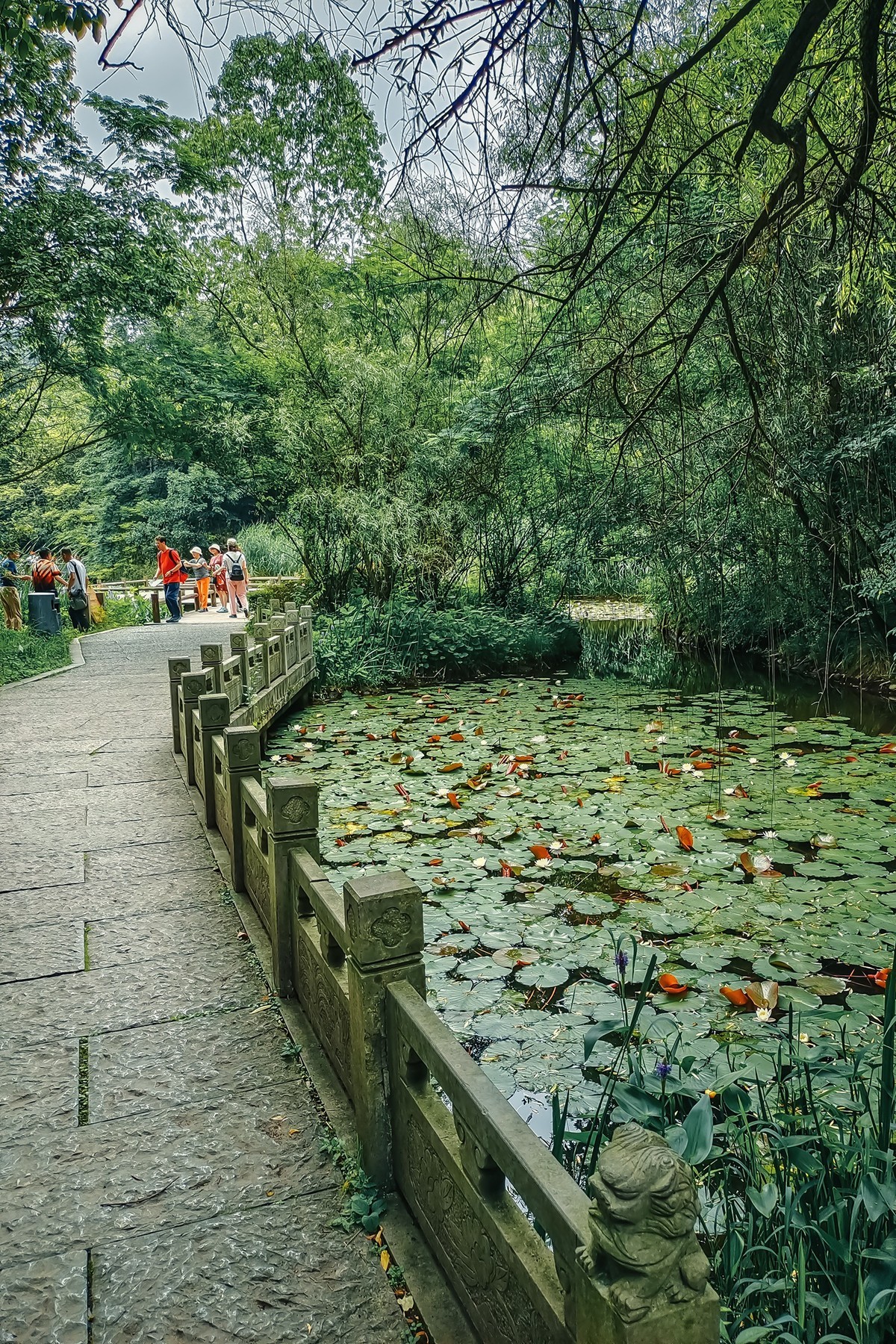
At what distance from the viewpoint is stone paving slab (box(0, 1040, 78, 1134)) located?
2457 mm

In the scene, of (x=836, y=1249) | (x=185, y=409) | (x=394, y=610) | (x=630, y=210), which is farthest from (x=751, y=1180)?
(x=185, y=409)

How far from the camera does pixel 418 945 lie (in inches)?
84.8

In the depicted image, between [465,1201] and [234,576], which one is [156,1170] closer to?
[465,1201]

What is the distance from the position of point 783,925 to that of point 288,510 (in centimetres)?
950

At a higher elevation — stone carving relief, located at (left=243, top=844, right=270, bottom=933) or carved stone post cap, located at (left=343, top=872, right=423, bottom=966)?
carved stone post cap, located at (left=343, top=872, right=423, bottom=966)

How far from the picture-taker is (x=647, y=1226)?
105 centimetres

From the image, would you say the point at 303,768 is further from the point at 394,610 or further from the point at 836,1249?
the point at 836,1249

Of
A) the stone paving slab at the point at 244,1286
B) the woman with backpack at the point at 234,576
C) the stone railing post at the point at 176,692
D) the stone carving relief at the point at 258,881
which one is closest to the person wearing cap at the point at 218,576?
the woman with backpack at the point at 234,576

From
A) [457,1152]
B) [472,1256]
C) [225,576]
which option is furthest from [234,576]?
[472,1256]

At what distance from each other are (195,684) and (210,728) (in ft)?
3.48

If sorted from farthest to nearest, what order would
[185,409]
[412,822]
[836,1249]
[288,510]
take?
[185,409], [288,510], [412,822], [836,1249]

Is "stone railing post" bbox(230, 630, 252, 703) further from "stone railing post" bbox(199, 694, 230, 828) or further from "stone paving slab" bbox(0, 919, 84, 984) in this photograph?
"stone paving slab" bbox(0, 919, 84, 984)

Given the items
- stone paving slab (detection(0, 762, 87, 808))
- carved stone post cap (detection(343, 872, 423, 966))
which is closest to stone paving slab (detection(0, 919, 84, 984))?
carved stone post cap (detection(343, 872, 423, 966))

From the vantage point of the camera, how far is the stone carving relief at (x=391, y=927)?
207 centimetres
